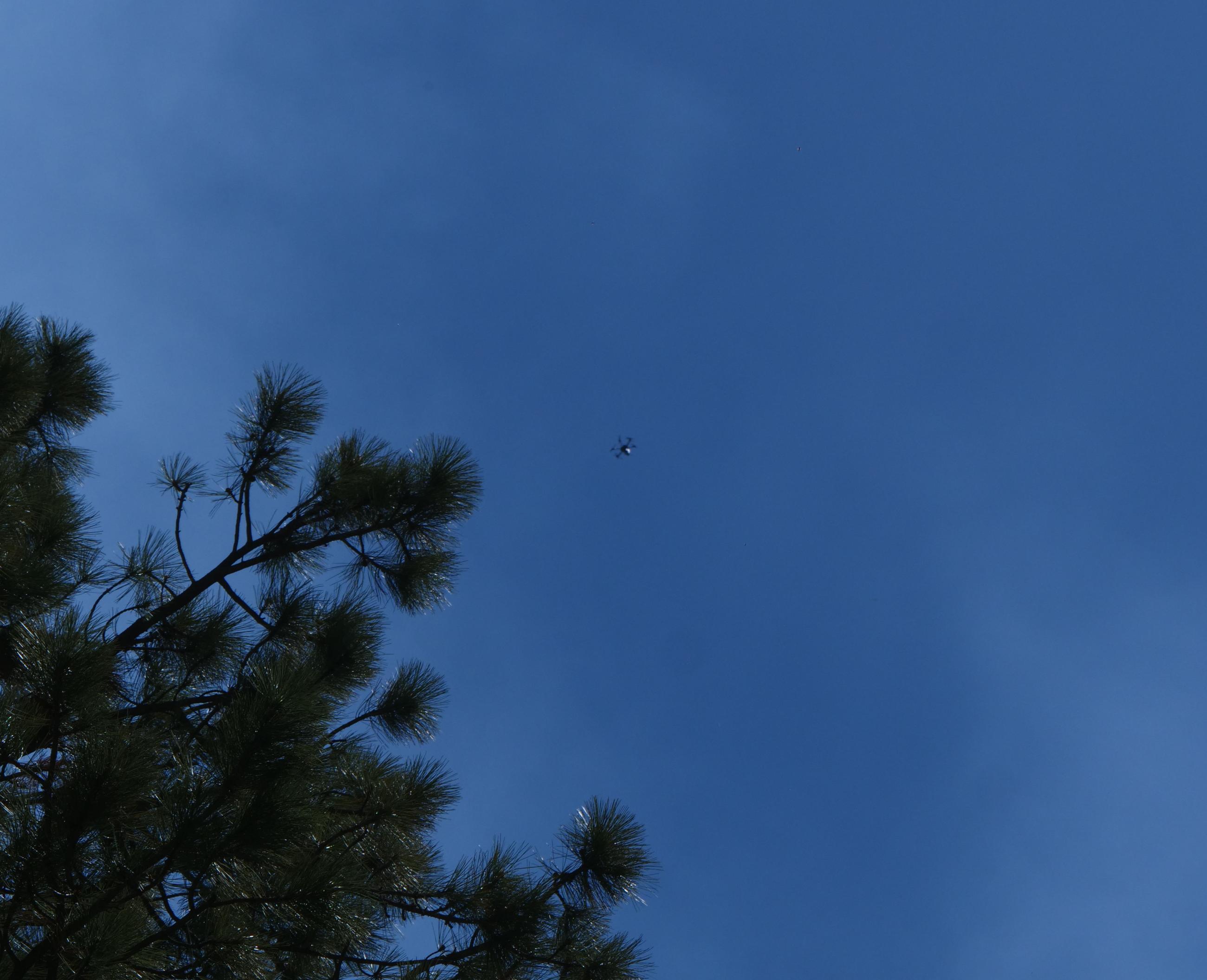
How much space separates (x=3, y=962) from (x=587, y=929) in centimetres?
275

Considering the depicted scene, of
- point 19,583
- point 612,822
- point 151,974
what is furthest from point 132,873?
point 612,822

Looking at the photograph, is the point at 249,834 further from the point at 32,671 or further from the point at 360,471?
the point at 360,471

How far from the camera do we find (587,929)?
189 inches

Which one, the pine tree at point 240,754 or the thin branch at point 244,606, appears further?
the thin branch at point 244,606

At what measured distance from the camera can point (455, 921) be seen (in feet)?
15.1

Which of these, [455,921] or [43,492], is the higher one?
[43,492]

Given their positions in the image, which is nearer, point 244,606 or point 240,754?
point 240,754

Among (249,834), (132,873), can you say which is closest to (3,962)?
(132,873)

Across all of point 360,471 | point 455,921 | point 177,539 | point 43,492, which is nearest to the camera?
point 455,921

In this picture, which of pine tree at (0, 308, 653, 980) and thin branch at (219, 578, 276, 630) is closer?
pine tree at (0, 308, 653, 980)

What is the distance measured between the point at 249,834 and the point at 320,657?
2769mm

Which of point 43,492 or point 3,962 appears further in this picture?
point 43,492

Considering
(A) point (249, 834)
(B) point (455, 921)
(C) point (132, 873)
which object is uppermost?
(B) point (455, 921)

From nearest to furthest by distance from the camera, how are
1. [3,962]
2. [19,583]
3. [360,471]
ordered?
[3,962] → [19,583] → [360,471]
